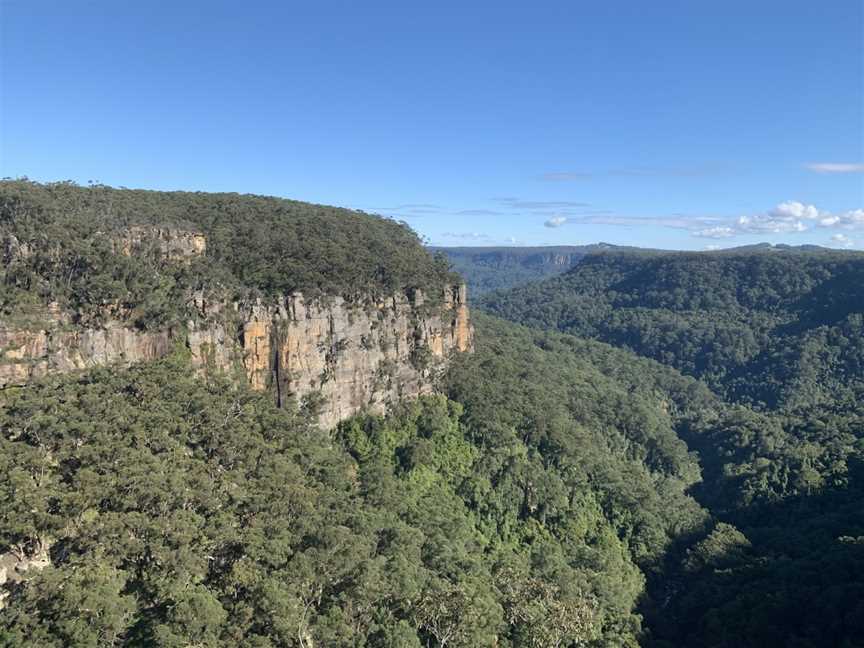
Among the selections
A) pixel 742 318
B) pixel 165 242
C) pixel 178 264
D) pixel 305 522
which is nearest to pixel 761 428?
pixel 305 522

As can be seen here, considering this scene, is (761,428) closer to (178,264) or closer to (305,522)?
(305,522)

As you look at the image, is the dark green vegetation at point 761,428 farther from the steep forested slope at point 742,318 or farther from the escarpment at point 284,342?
the escarpment at point 284,342

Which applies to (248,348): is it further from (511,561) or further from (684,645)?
(684,645)

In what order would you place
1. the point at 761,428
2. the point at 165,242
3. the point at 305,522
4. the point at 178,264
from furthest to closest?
the point at 761,428, the point at 165,242, the point at 178,264, the point at 305,522

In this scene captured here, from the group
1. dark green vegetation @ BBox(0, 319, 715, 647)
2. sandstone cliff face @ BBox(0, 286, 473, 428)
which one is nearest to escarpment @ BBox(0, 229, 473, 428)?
sandstone cliff face @ BBox(0, 286, 473, 428)

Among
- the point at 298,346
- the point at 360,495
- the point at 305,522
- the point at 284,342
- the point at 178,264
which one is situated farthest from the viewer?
the point at 298,346

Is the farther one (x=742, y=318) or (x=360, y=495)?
(x=742, y=318)

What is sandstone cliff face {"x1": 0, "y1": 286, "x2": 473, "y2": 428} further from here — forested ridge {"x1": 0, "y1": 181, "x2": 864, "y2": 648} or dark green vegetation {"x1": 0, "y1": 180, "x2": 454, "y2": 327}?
dark green vegetation {"x1": 0, "y1": 180, "x2": 454, "y2": 327}

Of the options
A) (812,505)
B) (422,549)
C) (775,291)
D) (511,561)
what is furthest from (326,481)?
(775,291)
